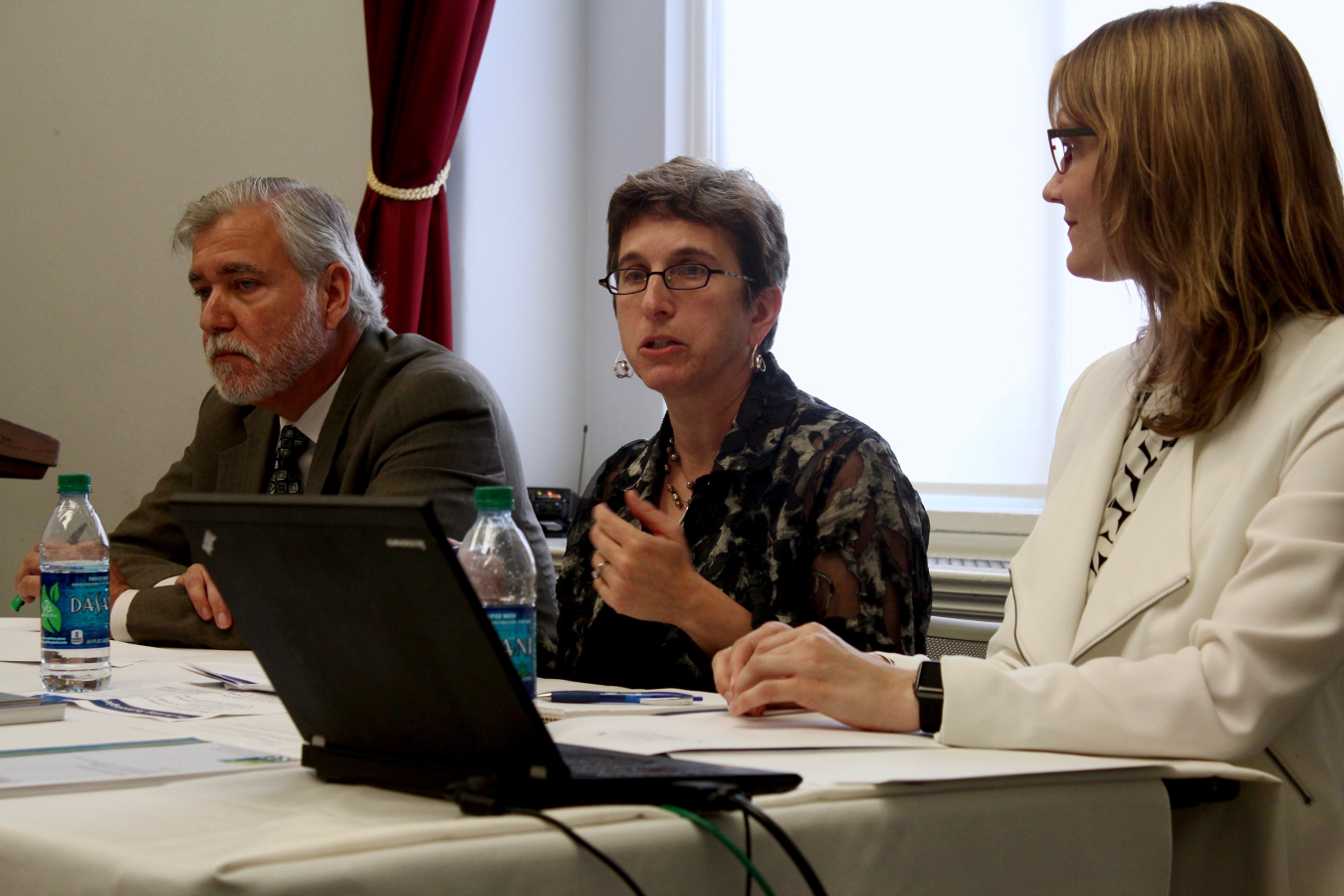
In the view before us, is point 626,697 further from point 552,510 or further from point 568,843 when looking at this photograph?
point 552,510

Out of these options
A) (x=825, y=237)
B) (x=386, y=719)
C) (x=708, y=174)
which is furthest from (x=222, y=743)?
(x=825, y=237)

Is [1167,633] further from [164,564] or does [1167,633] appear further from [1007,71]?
[1007,71]

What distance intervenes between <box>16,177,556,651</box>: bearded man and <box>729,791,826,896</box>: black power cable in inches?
51.2

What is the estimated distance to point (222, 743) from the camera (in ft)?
3.20

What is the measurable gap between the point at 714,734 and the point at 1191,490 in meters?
0.51

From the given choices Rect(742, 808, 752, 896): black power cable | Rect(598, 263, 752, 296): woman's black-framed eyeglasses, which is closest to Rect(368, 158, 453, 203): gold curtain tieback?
Rect(598, 263, 752, 296): woman's black-framed eyeglasses

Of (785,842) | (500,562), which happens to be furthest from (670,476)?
(785,842)

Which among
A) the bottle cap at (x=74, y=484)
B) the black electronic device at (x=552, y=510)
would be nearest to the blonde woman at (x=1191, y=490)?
the bottle cap at (x=74, y=484)

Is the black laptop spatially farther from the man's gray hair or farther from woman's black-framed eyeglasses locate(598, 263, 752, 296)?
the man's gray hair

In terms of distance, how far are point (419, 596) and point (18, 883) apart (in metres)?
0.27

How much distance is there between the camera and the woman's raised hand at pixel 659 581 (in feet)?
4.52

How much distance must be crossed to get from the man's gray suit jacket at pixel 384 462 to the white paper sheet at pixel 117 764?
89cm

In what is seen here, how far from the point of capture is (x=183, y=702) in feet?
4.12

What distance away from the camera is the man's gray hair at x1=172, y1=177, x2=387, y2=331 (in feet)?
7.53
